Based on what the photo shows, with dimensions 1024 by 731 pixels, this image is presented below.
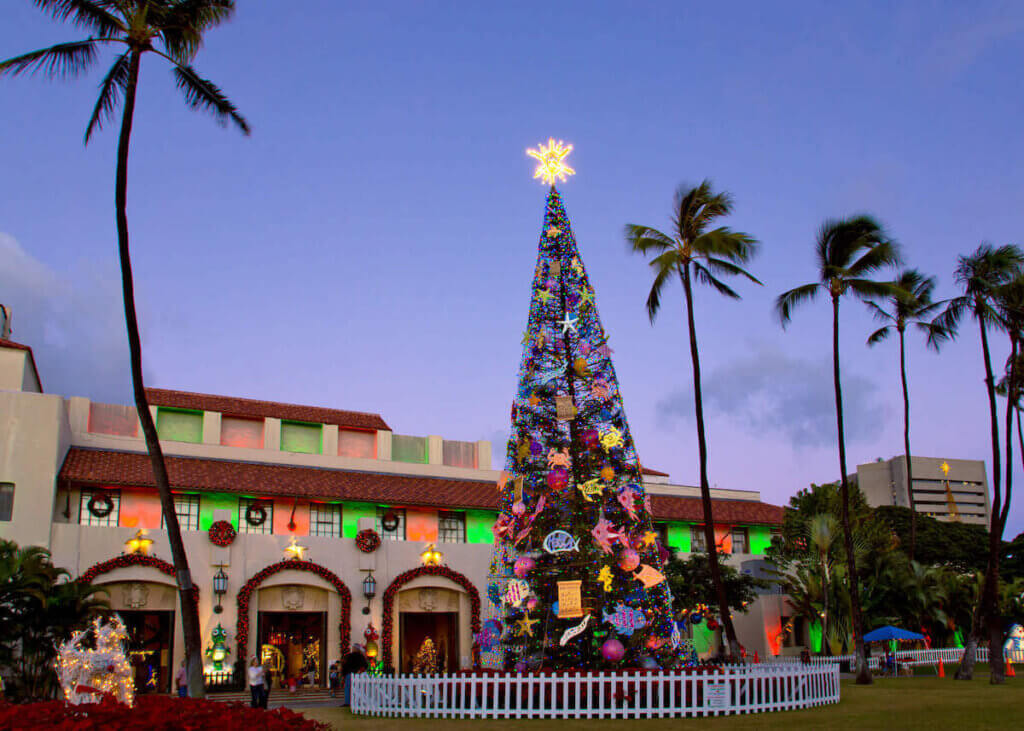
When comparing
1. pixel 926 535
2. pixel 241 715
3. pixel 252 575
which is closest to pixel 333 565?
pixel 252 575

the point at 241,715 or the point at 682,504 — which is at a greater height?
the point at 682,504

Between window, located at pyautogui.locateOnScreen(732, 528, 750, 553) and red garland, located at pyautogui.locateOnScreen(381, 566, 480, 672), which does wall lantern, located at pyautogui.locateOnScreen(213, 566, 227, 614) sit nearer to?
red garland, located at pyautogui.locateOnScreen(381, 566, 480, 672)

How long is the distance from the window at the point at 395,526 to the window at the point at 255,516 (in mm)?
3922

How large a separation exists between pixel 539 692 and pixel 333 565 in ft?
48.3

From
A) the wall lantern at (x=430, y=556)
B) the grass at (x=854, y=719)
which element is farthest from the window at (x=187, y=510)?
the grass at (x=854, y=719)

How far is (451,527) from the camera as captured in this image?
33.2 metres

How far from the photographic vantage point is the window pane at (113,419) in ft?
99.3

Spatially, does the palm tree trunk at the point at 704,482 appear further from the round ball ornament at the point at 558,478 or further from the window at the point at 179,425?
the window at the point at 179,425

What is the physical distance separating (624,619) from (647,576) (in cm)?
91

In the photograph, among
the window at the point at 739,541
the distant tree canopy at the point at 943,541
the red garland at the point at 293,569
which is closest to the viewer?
the red garland at the point at 293,569

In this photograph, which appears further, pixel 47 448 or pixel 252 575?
pixel 252 575

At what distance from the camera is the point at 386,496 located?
103ft

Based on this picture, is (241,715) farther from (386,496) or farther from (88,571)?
(386,496)

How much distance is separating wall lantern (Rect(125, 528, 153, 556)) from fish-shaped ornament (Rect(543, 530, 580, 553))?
14649mm
